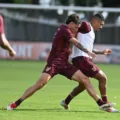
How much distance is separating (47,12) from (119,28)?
4719 mm

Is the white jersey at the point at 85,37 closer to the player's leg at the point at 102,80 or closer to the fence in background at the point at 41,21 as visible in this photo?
the player's leg at the point at 102,80

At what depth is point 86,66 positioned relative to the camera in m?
13.7

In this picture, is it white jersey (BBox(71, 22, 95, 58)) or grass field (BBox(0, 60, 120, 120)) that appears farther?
white jersey (BBox(71, 22, 95, 58))

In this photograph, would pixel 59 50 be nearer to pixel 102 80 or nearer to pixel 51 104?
pixel 102 80

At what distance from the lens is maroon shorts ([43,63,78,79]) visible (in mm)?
13391

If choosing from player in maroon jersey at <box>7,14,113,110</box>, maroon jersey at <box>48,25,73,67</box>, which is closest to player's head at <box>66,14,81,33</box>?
player in maroon jersey at <box>7,14,113,110</box>

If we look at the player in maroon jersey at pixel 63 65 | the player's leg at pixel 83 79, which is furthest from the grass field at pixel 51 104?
the player in maroon jersey at pixel 63 65

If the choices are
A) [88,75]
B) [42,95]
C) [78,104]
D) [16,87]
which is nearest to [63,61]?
[88,75]

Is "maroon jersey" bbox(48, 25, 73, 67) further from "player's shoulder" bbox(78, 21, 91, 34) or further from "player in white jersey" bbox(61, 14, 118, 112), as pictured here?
"player's shoulder" bbox(78, 21, 91, 34)

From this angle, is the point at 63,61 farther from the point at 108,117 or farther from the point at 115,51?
the point at 115,51

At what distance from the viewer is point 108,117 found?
12.3m

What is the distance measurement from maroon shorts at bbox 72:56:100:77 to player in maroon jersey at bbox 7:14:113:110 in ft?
0.88

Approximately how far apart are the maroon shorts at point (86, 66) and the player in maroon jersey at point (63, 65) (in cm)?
27

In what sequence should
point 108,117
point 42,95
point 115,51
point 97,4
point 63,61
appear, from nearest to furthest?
point 108,117 → point 63,61 → point 42,95 → point 115,51 → point 97,4
